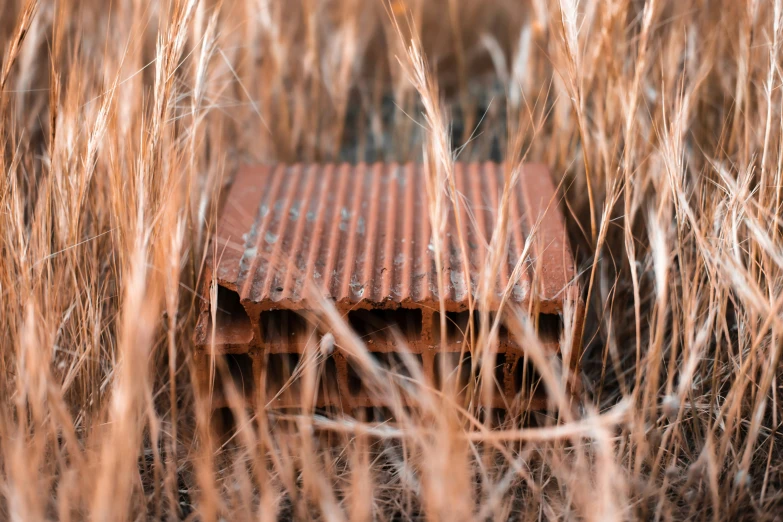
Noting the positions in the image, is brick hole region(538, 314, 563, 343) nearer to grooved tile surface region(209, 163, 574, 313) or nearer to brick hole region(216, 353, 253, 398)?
grooved tile surface region(209, 163, 574, 313)

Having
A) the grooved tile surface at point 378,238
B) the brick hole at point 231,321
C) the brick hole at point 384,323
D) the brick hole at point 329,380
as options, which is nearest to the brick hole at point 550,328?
the grooved tile surface at point 378,238

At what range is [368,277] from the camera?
1321 millimetres

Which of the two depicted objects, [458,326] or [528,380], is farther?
[528,380]

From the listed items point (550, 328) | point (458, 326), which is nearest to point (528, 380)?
A: point (550, 328)

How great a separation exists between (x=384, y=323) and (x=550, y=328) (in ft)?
1.14

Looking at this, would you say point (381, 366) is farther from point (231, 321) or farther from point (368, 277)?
point (231, 321)

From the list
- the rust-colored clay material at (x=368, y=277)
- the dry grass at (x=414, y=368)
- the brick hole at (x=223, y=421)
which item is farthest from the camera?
the brick hole at (x=223, y=421)

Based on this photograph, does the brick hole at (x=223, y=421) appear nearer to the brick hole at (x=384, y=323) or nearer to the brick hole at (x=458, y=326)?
the brick hole at (x=384, y=323)

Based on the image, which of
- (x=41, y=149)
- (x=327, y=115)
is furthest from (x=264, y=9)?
(x=41, y=149)

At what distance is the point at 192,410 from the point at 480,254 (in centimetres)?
75

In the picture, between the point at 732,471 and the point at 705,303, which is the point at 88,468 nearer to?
the point at 732,471

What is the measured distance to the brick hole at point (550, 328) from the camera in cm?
137

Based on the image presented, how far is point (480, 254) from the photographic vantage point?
4.47 feet

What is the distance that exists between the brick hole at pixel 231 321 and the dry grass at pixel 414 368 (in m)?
0.09
